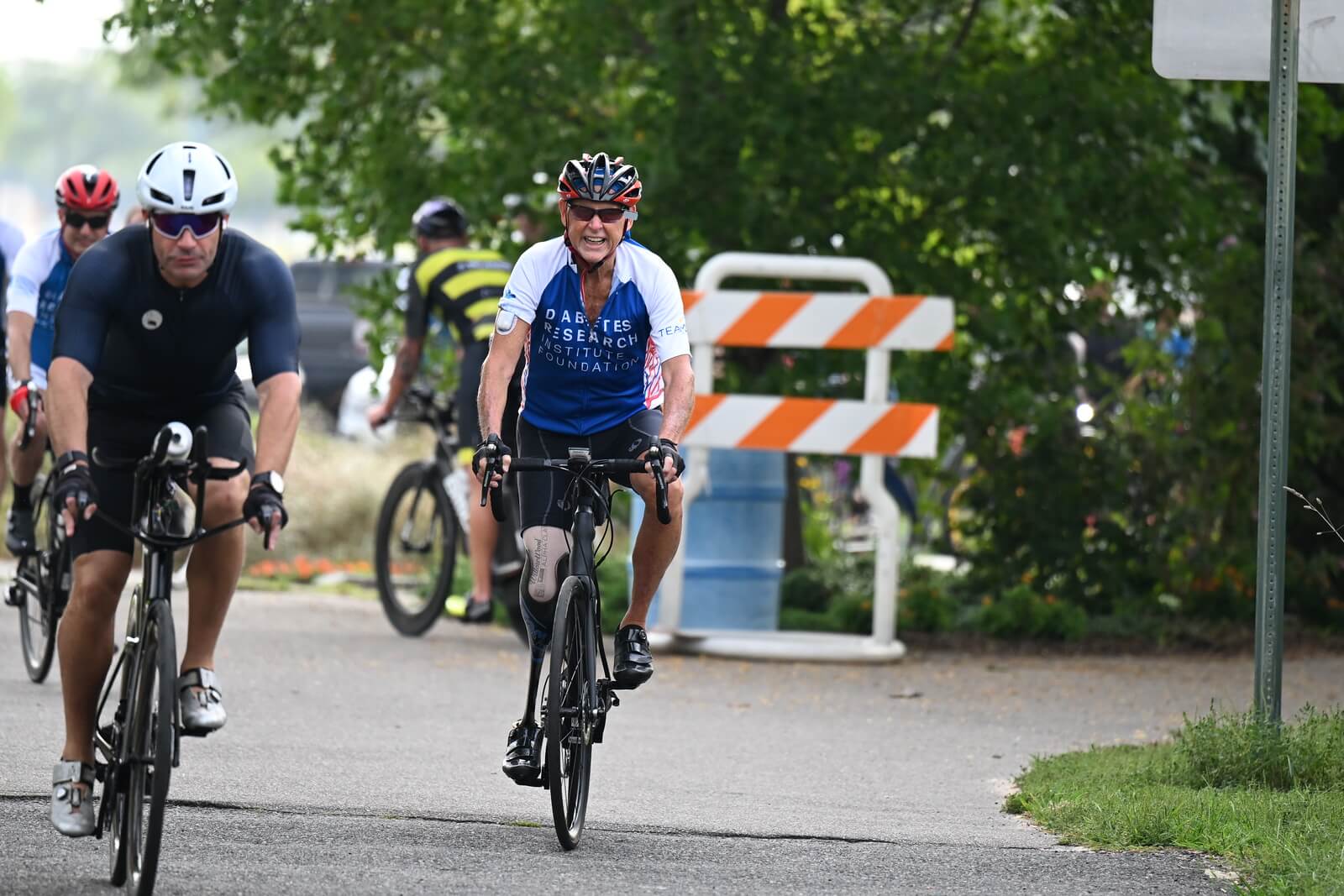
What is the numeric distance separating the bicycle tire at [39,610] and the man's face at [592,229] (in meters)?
3.45

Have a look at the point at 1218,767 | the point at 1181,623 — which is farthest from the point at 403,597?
the point at 1218,767

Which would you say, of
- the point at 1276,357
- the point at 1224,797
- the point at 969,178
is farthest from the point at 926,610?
the point at 1224,797

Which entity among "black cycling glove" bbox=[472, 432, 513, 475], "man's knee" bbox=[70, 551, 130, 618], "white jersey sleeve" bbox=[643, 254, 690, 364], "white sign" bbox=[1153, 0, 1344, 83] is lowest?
"man's knee" bbox=[70, 551, 130, 618]

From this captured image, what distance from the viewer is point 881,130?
12.4 metres

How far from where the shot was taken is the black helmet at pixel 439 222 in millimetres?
11703

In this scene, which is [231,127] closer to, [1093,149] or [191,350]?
[1093,149]

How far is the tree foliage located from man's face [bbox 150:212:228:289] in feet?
19.9

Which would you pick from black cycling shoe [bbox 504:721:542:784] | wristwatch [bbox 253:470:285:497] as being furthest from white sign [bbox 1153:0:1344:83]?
wristwatch [bbox 253:470:285:497]

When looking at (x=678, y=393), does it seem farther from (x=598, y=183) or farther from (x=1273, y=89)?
(x=1273, y=89)

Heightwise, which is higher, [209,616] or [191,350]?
[191,350]

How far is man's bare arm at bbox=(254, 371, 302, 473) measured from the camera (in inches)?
232

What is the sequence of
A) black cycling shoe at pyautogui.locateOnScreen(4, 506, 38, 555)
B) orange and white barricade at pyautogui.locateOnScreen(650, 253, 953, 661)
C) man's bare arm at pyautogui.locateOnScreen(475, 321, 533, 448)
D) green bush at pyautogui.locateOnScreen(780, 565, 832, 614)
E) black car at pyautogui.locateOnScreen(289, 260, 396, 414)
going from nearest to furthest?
man's bare arm at pyautogui.locateOnScreen(475, 321, 533, 448) → black cycling shoe at pyautogui.locateOnScreen(4, 506, 38, 555) → orange and white barricade at pyautogui.locateOnScreen(650, 253, 953, 661) → green bush at pyautogui.locateOnScreen(780, 565, 832, 614) → black car at pyautogui.locateOnScreen(289, 260, 396, 414)

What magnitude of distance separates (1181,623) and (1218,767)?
510cm

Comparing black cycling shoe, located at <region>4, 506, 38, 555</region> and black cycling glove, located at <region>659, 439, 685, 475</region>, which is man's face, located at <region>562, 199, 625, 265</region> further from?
black cycling shoe, located at <region>4, 506, 38, 555</region>
